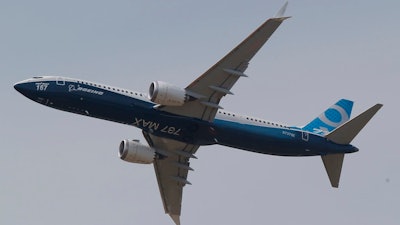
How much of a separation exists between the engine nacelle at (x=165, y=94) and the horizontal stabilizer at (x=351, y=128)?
52.3 ft

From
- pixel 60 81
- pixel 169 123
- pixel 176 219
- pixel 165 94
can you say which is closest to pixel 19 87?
pixel 60 81

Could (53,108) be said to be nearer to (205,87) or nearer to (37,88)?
(37,88)

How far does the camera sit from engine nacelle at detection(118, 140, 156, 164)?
277 ft

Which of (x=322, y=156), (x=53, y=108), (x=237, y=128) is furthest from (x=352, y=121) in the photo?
(x=53, y=108)

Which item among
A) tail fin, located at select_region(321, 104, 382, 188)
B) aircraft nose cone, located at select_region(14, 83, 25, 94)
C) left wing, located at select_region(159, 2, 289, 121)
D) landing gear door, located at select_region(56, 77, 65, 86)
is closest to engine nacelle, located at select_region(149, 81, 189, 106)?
left wing, located at select_region(159, 2, 289, 121)

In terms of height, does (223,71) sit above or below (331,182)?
above

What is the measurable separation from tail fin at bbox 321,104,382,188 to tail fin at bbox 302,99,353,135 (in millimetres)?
2906

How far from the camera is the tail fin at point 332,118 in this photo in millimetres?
87812

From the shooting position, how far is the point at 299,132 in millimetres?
84750

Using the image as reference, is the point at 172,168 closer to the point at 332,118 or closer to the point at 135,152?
the point at 135,152

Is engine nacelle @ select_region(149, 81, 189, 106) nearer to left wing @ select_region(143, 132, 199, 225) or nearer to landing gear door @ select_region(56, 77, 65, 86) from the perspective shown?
landing gear door @ select_region(56, 77, 65, 86)

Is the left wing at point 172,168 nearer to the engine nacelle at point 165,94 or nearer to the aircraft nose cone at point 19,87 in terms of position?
the engine nacelle at point 165,94

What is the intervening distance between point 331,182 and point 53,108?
2759cm

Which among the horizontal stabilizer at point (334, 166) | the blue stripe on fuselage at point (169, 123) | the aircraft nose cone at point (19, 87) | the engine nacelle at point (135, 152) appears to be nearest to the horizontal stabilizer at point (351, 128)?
the blue stripe on fuselage at point (169, 123)
